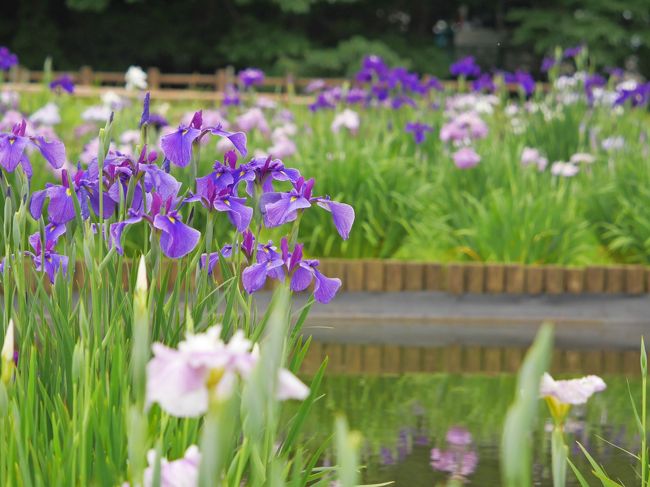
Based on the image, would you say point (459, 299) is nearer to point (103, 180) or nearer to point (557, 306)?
point (557, 306)

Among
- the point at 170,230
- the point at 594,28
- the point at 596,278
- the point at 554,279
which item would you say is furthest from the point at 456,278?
the point at 594,28

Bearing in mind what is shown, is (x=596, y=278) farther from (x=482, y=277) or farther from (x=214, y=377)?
(x=214, y=377)

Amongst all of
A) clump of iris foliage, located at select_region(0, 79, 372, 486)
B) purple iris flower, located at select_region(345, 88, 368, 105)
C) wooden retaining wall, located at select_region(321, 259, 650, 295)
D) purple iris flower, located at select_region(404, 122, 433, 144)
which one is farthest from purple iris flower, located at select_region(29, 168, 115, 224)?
purple iris flower, located at select_region(345, 88, 368, 105)

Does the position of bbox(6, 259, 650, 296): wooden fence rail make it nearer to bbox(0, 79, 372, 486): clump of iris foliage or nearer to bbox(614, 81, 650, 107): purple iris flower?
bbox(614, 81, 650, 107): purple iris flower

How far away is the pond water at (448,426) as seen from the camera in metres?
4.52

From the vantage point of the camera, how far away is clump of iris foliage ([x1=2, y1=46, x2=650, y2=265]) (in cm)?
828

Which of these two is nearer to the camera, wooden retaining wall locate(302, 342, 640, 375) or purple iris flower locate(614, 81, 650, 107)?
wooden retaining wall locate(302, 342, 640, 375)

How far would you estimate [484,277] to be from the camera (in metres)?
8.02

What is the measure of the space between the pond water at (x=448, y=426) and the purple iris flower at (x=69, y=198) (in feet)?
4.95

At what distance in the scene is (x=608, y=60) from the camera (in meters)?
27.6

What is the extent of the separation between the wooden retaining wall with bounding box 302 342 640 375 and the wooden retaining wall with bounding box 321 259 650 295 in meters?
1.03

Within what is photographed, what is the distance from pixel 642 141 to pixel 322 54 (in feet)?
57.0

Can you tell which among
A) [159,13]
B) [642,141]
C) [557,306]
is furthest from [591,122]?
[159,13]

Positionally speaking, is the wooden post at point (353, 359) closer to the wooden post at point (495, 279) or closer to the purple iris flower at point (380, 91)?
the wooden post at point (495, 279)
